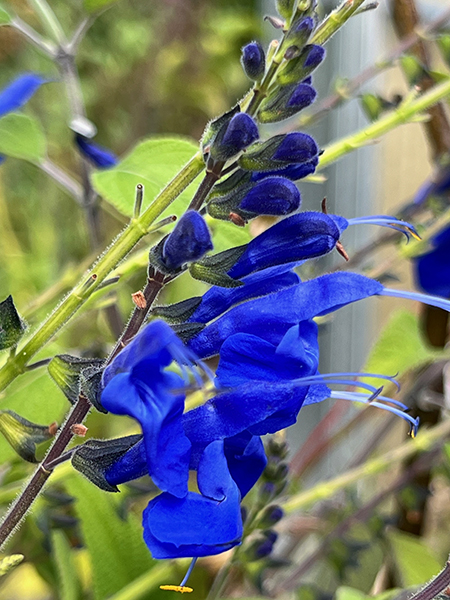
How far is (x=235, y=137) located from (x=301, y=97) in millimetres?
54

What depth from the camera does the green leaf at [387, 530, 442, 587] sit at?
23.2 inches

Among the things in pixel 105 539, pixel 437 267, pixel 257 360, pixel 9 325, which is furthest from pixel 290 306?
pixel 437 267

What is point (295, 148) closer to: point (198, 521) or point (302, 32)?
point (302, 32)

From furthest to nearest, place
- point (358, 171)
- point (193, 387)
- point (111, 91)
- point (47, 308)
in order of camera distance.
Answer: point (111, 91), point (358, 171), point (47, 308), point (193, 387)

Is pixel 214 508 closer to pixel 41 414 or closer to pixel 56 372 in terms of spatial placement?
pixel 56 372

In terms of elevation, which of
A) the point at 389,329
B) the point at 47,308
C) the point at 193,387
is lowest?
the point at 389,329

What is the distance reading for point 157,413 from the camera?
0.24 metres

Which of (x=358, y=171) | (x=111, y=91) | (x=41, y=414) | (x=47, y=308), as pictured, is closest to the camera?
(x=41, y=414)

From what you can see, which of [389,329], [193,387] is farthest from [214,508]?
[389,329]

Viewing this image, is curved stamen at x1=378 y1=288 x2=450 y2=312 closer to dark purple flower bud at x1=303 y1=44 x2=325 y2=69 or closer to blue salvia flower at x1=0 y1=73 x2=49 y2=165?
dark purple flower bud at x1=303 y1=44 x2=325 y2=69

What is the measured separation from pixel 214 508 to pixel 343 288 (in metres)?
0.12

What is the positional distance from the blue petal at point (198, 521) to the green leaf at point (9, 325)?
0.10 metres

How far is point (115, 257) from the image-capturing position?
0.96ft

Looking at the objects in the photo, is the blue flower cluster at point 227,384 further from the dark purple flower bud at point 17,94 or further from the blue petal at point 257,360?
the dark purple flower bud at point 17,94
